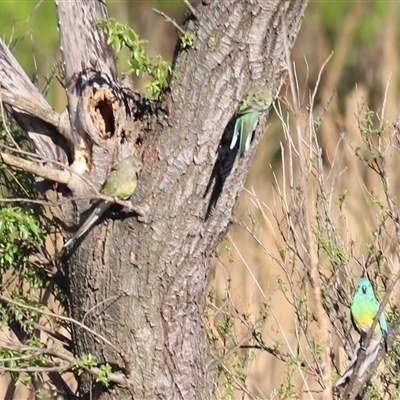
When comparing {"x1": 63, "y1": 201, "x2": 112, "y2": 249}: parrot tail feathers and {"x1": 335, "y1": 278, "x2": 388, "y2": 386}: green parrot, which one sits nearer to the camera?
{"x1": 63, "y1": 201, "x2": 112, "y2": 249}: parrot tail feathers

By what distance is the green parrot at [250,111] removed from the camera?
3199 millimetres

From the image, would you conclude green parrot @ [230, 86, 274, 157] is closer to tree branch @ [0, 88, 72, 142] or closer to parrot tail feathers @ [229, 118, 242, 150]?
parrot tail feathers @ [229, 118, 242, 150]

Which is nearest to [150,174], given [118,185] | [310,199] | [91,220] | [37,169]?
[118,185]

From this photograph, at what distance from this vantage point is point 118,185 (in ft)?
10.8

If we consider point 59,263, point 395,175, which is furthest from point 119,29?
point 395,175

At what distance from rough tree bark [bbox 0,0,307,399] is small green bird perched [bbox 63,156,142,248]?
41 millimetres

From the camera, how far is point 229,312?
426cm

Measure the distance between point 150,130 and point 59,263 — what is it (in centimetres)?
81

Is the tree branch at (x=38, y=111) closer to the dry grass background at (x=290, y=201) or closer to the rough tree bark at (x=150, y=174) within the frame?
the rough tree bark at (x=150, y=174)

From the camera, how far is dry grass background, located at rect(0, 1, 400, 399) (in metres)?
4.14

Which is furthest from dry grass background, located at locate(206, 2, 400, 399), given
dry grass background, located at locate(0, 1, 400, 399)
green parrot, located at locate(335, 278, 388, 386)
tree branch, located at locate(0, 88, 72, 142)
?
tree branch, located at locate(0, 88, 72, 142)

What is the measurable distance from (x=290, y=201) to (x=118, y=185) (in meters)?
1.38

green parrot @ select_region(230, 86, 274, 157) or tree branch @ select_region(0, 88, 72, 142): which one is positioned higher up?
green parrot @ select_region(230, 86, 274, 157)

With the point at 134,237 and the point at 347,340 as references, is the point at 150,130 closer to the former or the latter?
the point at 134,237
